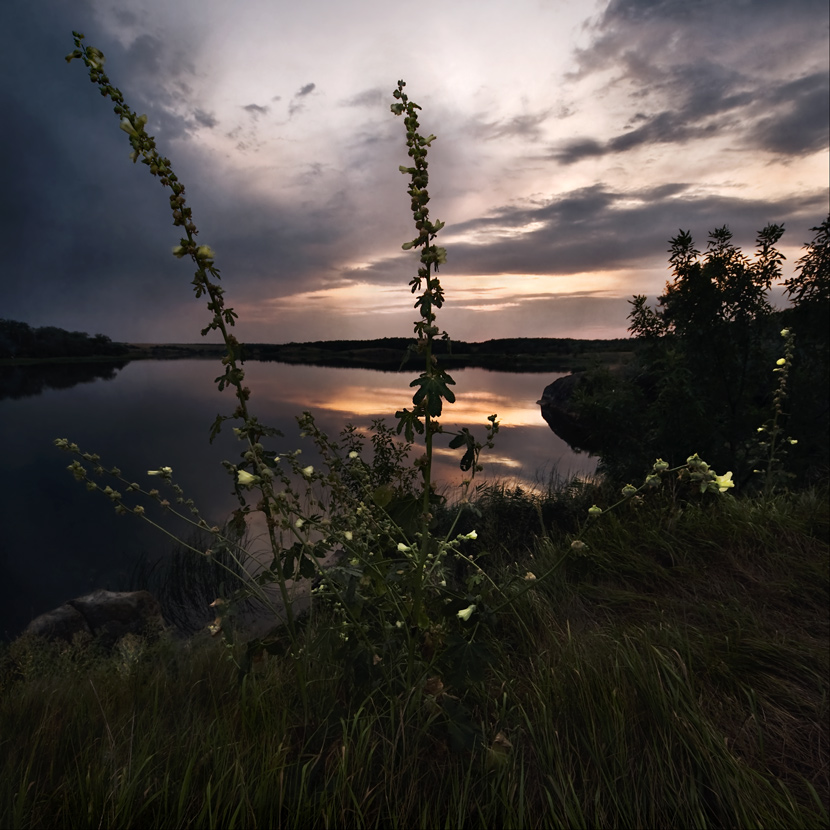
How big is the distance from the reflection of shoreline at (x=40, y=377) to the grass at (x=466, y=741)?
17.8 metres

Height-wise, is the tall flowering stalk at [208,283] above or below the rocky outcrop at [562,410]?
above

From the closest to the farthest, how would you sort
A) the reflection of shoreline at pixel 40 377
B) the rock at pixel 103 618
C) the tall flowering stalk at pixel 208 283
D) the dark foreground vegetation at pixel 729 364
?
the tall flowering stalk at pixel 208 283, the rock at pixel 103 618, the dark foreground vegetation at pixel 729 364, the reflection of shoreline at pixel 40 377

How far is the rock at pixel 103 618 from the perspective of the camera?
20.0 feet

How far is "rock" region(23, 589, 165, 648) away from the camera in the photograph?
20.0 ft

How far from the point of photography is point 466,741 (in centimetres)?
205

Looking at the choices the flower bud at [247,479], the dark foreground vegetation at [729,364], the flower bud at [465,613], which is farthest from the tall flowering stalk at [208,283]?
the dark foreground vegetation at [729,364]

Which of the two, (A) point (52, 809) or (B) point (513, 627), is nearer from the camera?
(A) point (52, 809)

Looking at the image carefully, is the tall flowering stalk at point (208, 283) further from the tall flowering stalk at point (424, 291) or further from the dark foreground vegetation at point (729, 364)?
the dark foreground vegetation at point (729, 364)

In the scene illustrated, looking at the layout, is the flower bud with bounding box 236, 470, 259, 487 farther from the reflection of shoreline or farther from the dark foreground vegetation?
the reflection of shoreline

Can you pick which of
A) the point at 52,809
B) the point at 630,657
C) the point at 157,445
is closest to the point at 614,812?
the point at 630,657

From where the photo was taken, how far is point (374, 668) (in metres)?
2.30

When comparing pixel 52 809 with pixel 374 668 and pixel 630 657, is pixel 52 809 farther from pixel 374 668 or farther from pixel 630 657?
pixel 630 657

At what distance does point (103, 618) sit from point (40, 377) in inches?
867

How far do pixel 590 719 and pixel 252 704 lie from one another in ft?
5.53
